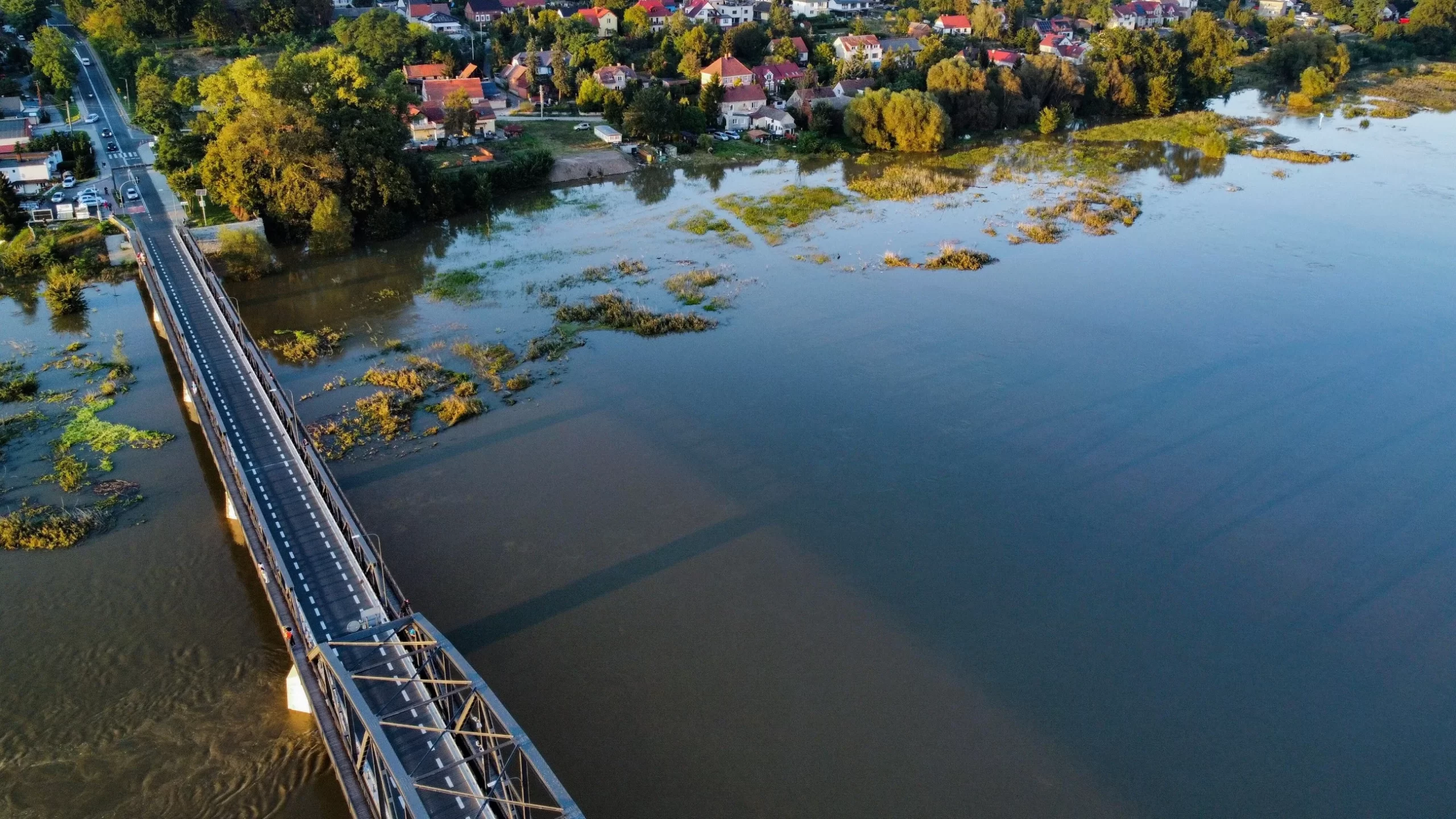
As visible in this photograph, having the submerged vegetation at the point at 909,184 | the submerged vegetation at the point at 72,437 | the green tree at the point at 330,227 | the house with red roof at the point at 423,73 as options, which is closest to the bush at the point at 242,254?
the green tree at the point at 330,227

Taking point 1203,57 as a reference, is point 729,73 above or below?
above

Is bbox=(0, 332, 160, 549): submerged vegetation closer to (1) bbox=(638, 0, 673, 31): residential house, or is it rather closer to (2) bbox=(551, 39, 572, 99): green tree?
(2) bbox=(551, 39, 572, 99): green tree

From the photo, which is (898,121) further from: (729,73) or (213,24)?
(213,24)

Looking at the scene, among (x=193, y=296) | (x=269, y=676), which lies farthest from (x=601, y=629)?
(x=193, y=296)

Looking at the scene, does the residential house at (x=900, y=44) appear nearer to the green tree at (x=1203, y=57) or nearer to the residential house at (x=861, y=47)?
the residential house at (x=861, y=47)

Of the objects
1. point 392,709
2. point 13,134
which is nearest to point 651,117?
point 13,134

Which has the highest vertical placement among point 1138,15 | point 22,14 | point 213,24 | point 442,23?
point 22,14

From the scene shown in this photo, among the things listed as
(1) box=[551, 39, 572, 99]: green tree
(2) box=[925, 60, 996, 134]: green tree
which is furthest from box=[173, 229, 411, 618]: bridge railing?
(2) box=[925, 60, 996, 134]: green tree
